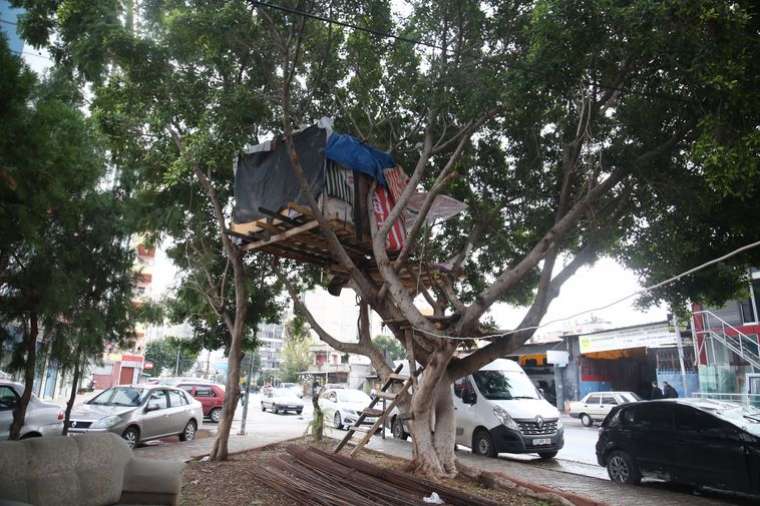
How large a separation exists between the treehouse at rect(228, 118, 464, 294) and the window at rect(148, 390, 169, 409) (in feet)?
19.9

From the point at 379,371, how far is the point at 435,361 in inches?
78.9

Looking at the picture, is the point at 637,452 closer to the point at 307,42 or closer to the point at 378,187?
the point at 378,187

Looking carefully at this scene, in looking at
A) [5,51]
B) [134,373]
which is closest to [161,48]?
[5,51]

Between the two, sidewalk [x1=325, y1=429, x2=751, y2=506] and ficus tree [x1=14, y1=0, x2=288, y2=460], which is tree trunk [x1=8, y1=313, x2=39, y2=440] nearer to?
ficus tree [x1=14, y1=0, x2=288, y2=460]

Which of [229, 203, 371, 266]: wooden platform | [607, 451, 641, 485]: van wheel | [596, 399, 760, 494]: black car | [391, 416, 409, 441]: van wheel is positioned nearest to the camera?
[596, 399, 760, 494]: black car

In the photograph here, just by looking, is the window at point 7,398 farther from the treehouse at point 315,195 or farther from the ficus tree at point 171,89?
the treehouse at point 315,195

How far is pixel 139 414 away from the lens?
12586mm

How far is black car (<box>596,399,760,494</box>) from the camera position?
26.0ft

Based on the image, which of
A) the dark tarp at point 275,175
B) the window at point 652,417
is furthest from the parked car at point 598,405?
the dark tarp at point 275,175

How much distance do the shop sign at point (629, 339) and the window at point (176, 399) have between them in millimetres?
22900

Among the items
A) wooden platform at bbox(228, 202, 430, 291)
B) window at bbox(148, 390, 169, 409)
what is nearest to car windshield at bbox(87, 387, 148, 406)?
window at bbox(148, 390, 169, 409)

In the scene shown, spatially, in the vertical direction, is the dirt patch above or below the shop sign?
below

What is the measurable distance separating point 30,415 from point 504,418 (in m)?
10.3

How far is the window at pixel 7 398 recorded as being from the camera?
33.7 ft
